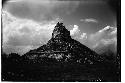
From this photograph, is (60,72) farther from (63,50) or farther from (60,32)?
(60,32)

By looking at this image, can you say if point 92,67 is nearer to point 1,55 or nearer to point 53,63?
point 53,63

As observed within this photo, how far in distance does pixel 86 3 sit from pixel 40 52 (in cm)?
87

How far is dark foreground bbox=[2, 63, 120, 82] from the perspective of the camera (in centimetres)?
366

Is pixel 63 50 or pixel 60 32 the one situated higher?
pixel 60 32

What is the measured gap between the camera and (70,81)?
12.0 ft

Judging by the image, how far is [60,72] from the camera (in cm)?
368

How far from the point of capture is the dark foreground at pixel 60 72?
366cm

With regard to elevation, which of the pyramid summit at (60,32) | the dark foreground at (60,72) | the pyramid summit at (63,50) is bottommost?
the dark foreground at (60,72)

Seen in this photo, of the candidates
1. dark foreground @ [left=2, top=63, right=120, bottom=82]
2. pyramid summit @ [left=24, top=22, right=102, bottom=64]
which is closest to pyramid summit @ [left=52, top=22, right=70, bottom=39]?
pyramid summit @ [left=24, top=22, right=102, bottom=64]

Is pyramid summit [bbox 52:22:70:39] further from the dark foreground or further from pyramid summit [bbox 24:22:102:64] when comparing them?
the dark foreground

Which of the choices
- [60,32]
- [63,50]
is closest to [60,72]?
[63,50]

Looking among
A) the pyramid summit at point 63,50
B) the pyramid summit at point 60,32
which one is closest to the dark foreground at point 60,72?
the pyramid summit at point 63,50

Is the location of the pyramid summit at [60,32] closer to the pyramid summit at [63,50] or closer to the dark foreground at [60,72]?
the pyramid summit at [63,50]
